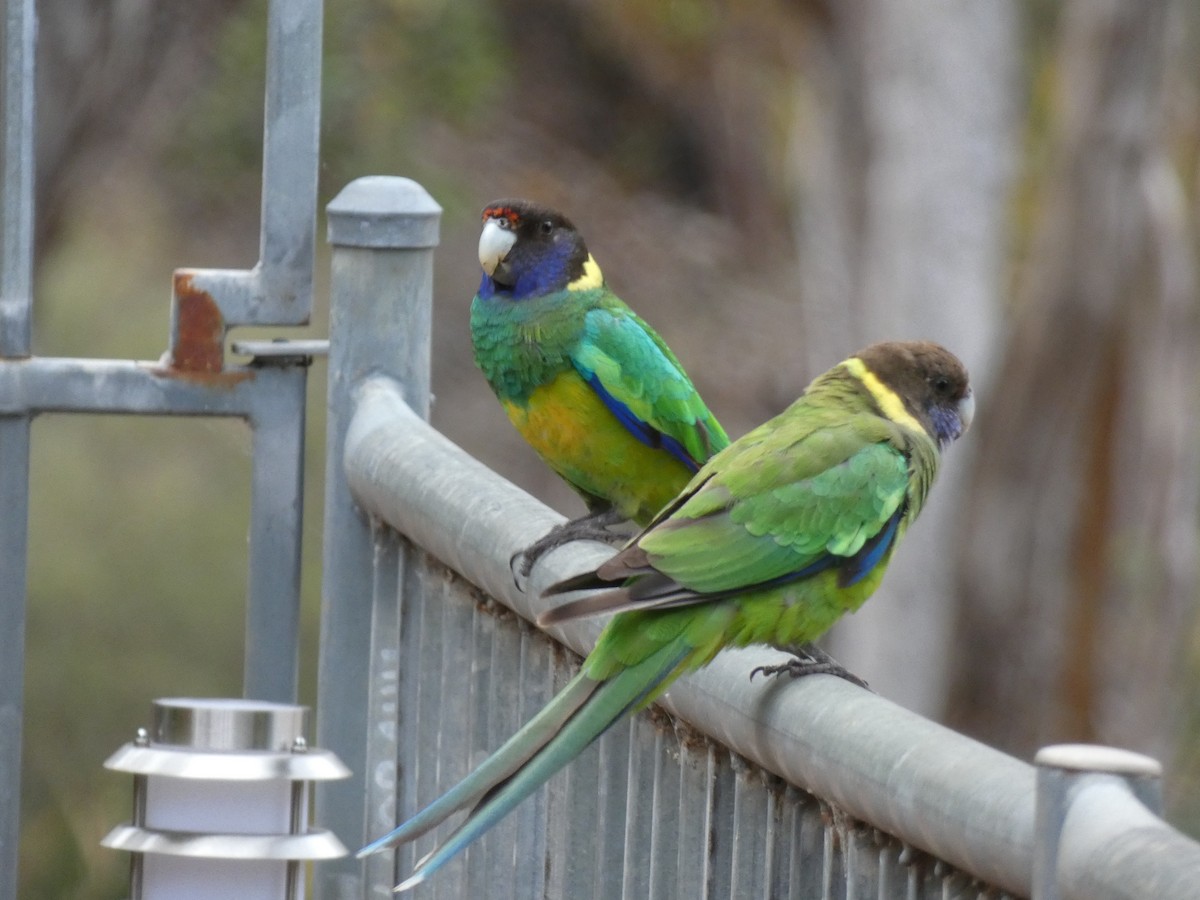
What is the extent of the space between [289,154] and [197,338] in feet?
1.05

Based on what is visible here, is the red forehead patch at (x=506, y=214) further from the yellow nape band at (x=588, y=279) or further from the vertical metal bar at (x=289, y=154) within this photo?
the vertical metal bar at (x=289, y=154)

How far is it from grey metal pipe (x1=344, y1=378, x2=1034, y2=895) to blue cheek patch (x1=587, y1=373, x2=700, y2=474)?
33.9 inches

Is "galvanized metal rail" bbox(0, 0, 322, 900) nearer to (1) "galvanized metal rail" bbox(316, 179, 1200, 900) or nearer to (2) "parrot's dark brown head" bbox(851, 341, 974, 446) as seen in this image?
(1) "galvanized metal rail" bbox(316, 179, 1200, 900)

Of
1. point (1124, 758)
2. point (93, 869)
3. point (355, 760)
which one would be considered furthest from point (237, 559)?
point (1124, 758)

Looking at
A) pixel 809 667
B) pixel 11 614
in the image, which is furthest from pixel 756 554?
pixel 11 614

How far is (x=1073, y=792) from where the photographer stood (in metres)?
1.26

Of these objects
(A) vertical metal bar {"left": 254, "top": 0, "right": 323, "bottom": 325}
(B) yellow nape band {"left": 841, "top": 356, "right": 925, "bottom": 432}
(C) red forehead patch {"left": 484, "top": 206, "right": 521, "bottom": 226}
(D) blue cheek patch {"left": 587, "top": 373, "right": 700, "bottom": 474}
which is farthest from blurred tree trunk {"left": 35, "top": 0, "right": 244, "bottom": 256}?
(B) yellow nape band {"left": 841, "top": 356, "right": 925, "bottom": 432}

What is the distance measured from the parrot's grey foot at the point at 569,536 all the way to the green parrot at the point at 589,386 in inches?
0.4

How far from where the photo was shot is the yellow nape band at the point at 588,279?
12.7 feet

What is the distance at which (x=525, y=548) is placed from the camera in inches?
88.4

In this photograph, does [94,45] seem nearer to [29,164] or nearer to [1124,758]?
[29,164]

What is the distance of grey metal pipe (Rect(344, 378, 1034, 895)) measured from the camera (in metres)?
1.42

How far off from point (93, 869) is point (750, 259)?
11032mm

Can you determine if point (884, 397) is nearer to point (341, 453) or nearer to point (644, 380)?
point (644, 380)
